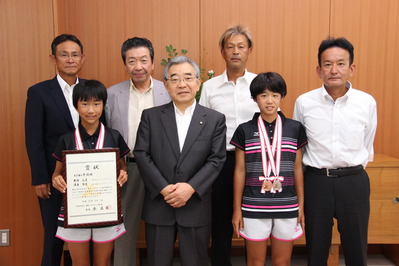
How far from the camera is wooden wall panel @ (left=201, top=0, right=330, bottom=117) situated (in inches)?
136

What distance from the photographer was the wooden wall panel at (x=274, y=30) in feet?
11.3

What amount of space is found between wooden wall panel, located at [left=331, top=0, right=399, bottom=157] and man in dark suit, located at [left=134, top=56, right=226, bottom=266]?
2230 millimetres

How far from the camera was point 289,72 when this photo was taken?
11.6ft

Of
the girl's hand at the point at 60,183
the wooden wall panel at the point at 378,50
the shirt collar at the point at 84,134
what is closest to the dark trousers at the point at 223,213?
the shirt collar at the point at 84,134

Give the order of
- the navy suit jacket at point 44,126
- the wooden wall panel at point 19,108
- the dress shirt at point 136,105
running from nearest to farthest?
1. the navy suit jacket at point 44,126
2. the dress shirt at point 136,105
3. the wooden wall panel at point 19,108

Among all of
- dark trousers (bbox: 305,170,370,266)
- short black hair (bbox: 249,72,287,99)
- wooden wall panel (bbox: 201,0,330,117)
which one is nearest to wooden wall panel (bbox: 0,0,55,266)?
wooden wall panel (bbox: 201,0,330,117)

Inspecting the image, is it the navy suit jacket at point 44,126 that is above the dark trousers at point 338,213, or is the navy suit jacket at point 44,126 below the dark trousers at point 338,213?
above

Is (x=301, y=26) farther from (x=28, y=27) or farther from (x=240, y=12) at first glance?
(x=28, y=27)

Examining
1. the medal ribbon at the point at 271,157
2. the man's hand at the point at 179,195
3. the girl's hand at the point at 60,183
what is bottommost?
the man's hand at the point at 179,195

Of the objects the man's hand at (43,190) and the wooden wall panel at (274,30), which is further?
the wooden wall panel at (274,30)

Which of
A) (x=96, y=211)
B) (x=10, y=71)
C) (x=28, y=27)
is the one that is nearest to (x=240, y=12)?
(x=28, y=27)

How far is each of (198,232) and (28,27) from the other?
87.1 inches

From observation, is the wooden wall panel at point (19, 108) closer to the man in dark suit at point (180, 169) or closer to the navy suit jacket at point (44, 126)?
the navy suit jacket at point (44, 126)

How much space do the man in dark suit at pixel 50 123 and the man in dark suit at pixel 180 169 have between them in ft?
2.36
